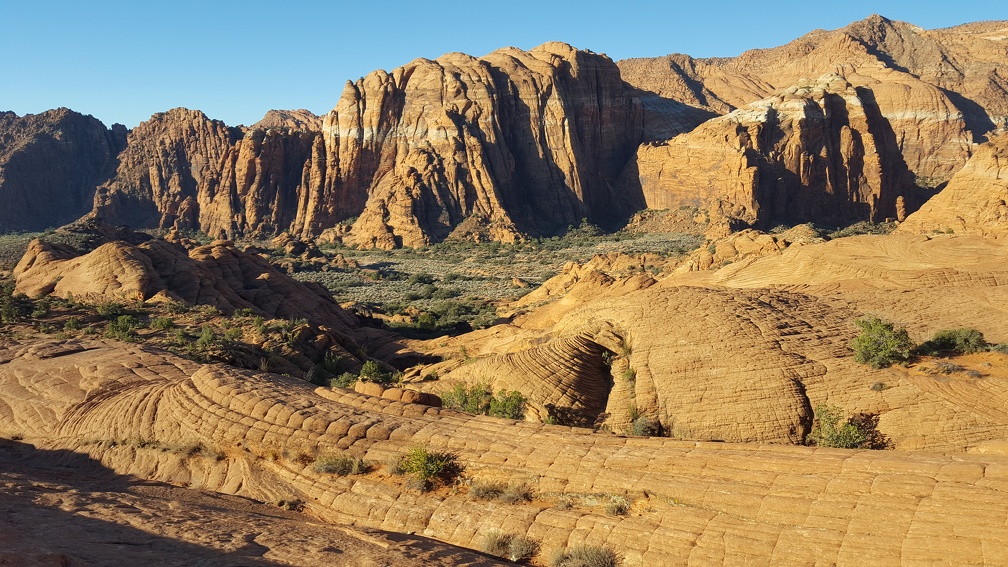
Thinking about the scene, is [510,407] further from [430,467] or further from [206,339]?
[206,339]

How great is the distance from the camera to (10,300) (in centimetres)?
2914

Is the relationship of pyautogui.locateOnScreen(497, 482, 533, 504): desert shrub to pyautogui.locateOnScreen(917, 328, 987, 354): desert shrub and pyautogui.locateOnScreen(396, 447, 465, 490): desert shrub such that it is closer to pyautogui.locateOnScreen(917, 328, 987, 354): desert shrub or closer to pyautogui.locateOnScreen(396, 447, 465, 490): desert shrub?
pyautogui.locateOnScreen(396, 447, 465, 490): desert shrub

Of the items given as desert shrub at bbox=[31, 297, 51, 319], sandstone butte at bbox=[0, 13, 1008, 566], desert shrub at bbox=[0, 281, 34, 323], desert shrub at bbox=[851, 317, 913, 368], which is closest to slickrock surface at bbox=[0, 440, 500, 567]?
sandstone butte at bbox=[0, 13, 1008, 566]

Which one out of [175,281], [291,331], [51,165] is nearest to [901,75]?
[291,331]

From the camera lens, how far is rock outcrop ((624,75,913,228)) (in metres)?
85.8

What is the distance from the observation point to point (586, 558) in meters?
8.53

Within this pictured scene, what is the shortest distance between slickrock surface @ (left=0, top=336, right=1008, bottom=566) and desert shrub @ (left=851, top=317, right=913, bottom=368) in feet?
21.2

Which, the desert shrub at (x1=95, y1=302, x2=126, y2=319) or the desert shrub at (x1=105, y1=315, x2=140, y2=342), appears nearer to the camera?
the desert shrub at (x1=105, y1=315, x2=140, y2=342)

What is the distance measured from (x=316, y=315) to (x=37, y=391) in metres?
20.1

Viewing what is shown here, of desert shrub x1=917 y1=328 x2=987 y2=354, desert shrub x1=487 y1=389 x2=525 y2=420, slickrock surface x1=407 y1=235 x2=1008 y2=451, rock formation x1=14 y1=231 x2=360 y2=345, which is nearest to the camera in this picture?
slickrock surface x1=407 y1=235 x2=1008 y2=451

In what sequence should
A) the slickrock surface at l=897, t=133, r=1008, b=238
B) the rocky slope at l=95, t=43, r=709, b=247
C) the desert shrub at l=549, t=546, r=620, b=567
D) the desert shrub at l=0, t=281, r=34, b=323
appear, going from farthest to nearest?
the rocky slope at l=95, t=43, r=709, b=247 < the slickrock surface at l=897, t=133, r=1008, b=238 < the desert shrub at l=0, t=281, r=34, b=323 < the desert shrub at l=549, t=546, r=620, b=567

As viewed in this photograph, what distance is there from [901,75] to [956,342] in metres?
133

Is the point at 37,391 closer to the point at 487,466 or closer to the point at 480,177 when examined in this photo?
the point at 487,466

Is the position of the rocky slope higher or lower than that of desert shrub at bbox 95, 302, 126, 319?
higher
